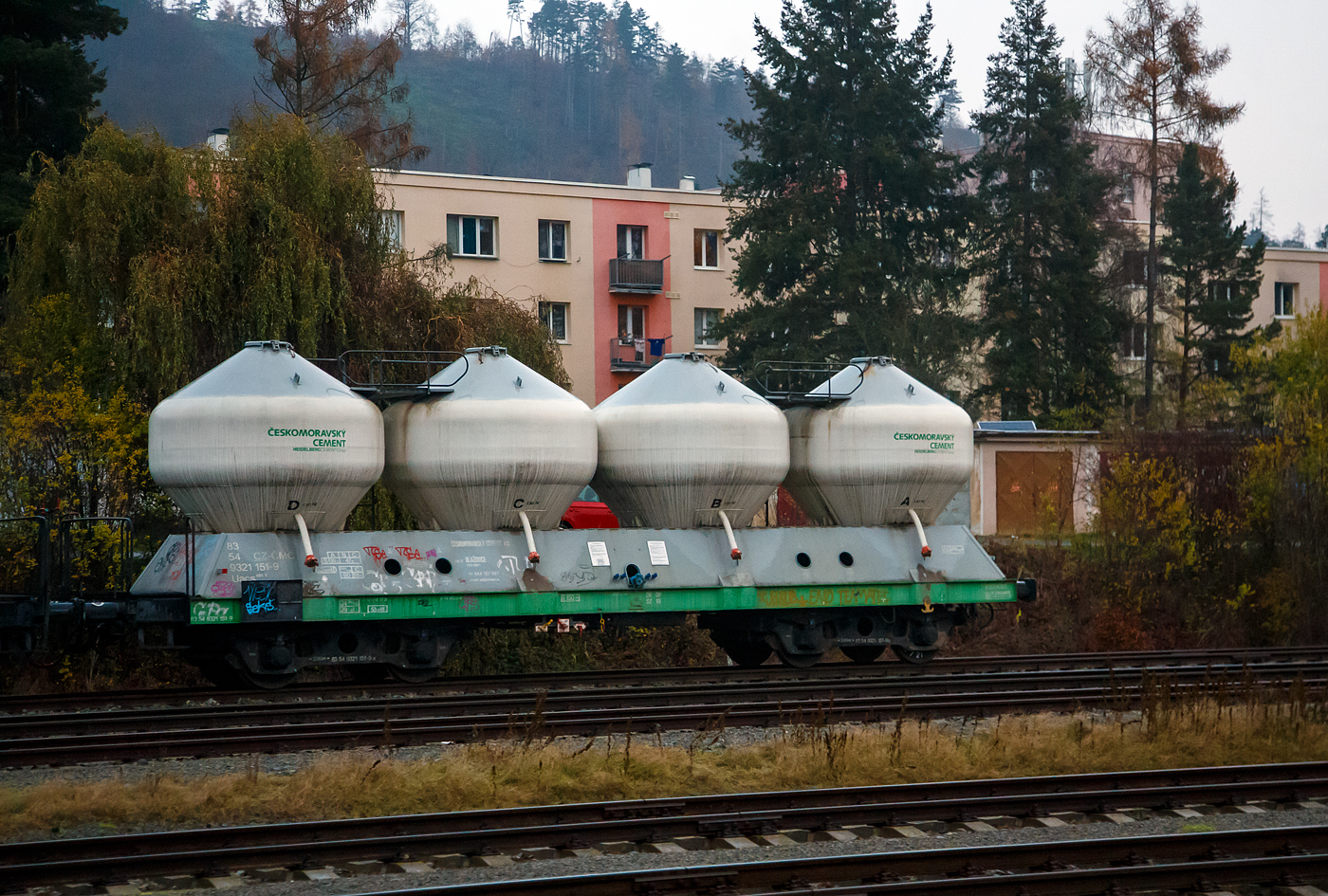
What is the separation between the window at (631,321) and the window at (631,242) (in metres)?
1.94

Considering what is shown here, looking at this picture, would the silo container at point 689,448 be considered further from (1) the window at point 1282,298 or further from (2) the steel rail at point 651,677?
(1) the window at point 1282,298

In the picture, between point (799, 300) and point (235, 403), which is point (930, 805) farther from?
point (799, 300)

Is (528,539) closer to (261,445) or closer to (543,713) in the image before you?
(261,445)

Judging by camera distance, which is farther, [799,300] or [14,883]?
[799,300]

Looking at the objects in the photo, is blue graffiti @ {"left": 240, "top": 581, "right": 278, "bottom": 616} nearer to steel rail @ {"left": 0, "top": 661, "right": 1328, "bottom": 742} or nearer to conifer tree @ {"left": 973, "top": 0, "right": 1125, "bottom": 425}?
steel rail @ {"left": 0, "top": 661, "right": 1328, "bottom": 742}

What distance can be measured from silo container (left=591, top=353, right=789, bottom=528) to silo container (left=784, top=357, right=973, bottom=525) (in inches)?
35.3

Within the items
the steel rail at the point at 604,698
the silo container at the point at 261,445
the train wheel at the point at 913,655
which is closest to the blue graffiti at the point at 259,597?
the silo container at the point at 261,445

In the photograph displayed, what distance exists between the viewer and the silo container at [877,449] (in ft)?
59.2

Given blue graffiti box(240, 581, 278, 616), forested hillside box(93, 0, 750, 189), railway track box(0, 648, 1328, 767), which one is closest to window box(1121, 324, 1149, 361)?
railway track box(0, 648, 1328, 767)

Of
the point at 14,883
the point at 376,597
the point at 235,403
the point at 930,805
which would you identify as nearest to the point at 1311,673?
the point at 930,805

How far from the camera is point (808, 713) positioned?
13.6 meters

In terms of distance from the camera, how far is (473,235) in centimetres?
4428

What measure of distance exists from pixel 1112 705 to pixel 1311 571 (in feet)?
40.5

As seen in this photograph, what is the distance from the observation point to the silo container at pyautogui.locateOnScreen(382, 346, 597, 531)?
1587 cm
